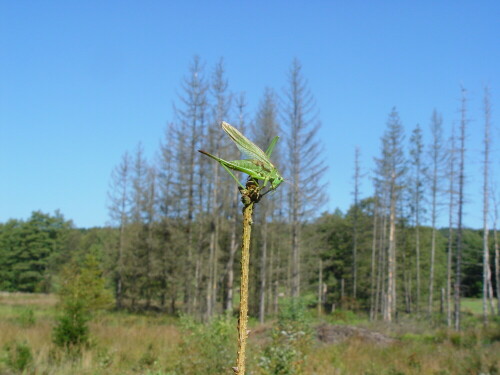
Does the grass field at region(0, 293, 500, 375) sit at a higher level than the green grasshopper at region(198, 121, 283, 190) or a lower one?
lower

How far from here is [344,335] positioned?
13.5 meters

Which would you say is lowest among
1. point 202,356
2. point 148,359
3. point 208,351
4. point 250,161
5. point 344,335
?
point 344,335

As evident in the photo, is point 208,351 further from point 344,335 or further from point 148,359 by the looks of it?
point 344,335

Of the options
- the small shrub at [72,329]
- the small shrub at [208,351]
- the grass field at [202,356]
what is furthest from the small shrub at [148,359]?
the small shrub at [72,329]

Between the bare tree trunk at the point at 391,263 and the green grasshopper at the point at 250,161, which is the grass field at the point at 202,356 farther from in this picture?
the bare tree trunk at the point at 391,263

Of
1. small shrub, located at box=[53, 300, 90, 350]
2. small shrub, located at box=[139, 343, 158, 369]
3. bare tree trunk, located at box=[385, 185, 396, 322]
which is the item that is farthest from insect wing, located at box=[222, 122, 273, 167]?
bare tree trunk, located at box=[385, 185, 396, 322]

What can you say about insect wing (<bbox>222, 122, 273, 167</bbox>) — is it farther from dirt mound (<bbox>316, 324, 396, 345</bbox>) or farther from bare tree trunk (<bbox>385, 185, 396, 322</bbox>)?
bare tree trunk (<bbox>385, 185, 396, 322</bbox>)

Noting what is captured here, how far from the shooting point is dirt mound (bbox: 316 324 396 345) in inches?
512

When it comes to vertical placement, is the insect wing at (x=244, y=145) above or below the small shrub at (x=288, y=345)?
above

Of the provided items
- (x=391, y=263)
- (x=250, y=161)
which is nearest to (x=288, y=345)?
(x=250, y=161)

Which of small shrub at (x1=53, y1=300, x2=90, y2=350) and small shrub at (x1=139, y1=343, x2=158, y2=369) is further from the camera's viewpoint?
small shrub at (x1=53, y1=300, x2=90, y2=350)

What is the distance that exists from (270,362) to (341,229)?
33.3 m

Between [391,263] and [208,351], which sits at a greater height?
[391,263]

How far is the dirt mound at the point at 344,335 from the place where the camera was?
13.0m
